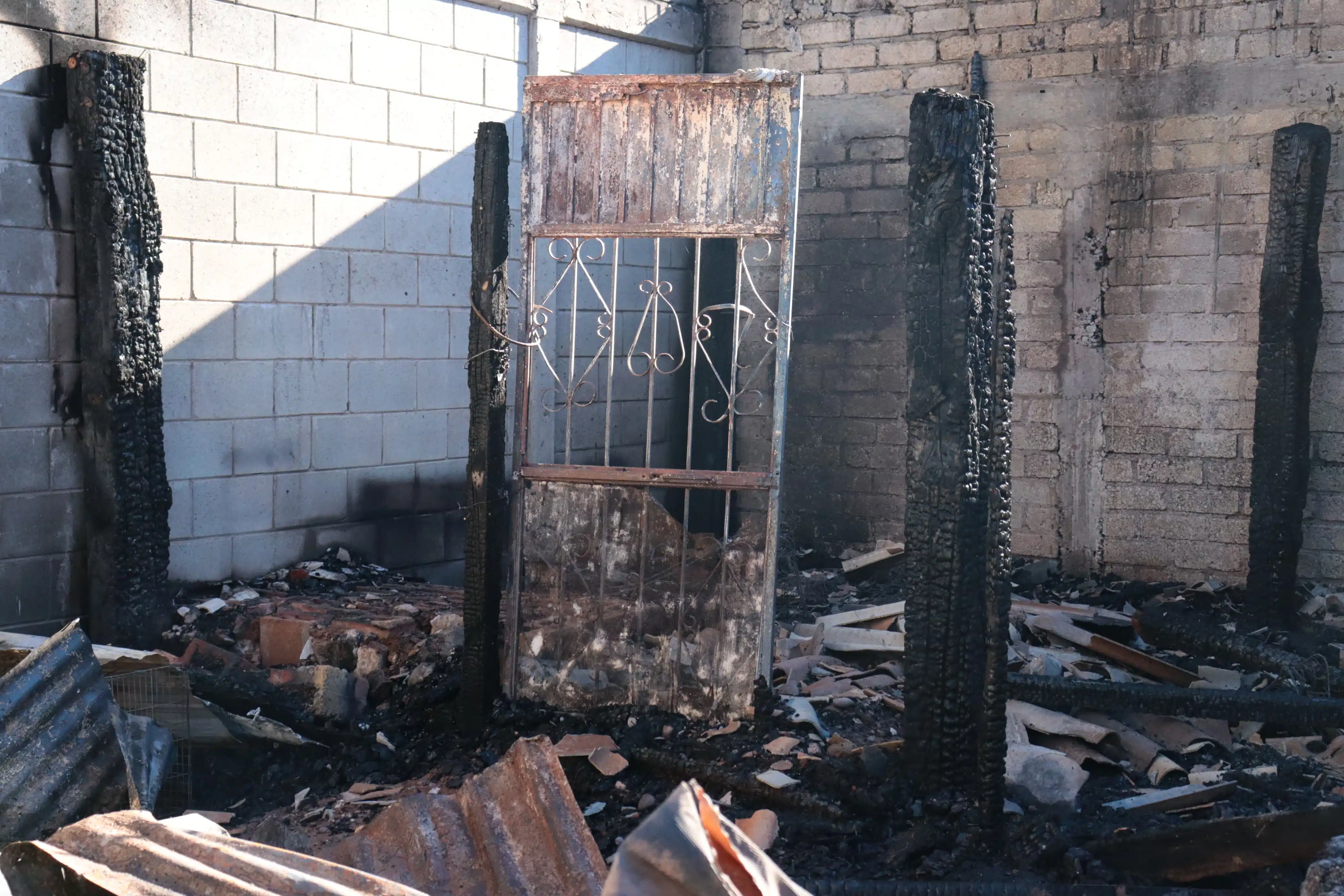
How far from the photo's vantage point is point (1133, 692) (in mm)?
4559

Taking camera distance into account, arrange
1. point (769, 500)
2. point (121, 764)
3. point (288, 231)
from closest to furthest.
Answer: point (121, 764) → point (769, 500) → point (288, 231)

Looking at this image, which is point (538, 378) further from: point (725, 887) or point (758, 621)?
point (725, 887)

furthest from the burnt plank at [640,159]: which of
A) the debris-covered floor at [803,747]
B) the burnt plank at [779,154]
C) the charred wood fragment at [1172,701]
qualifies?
the charred wood fragment at [1172,701]

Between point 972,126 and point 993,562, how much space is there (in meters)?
1.35

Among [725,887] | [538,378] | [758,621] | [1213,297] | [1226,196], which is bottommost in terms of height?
[758,621]

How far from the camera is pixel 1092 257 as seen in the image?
6.86 m

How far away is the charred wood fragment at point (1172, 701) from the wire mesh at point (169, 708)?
10.1 feet

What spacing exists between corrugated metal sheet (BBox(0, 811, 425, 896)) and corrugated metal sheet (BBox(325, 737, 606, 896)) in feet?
2.35

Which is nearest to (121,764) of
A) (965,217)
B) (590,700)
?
(590,700)

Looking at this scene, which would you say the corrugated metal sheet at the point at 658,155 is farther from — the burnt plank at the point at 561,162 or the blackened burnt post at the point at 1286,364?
the blackened burnt post at the point at 1286,364

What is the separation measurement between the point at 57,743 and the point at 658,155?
2.88 m

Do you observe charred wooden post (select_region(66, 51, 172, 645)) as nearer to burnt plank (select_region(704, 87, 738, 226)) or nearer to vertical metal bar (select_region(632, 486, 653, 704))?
vertical metal bar (select_region(632, 486, 653, 704))

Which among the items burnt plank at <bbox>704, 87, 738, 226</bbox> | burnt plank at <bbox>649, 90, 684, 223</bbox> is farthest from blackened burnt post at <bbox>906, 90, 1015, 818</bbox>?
burnt plank at <bbox>649, 90, 684, 223</bbox>

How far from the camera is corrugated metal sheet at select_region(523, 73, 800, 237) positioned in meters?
4.43
